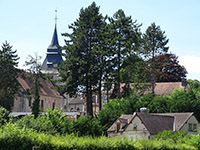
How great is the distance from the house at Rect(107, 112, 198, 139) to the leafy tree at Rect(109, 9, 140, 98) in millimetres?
12452

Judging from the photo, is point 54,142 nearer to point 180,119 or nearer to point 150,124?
point 150,124

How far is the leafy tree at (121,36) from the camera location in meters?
56.5

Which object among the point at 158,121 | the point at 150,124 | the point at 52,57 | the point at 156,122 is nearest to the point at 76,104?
the point at 52,57

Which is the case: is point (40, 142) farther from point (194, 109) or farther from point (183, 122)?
point (194, 109)

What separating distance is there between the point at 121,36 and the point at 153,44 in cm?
925

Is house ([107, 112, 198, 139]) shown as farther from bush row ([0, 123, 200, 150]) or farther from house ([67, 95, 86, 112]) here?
house ([67, 95, 86, 112])

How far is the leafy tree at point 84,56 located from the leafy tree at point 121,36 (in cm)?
234

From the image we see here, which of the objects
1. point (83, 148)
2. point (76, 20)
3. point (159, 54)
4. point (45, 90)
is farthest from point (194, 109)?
point (45, 90)

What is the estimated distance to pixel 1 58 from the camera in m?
61.7

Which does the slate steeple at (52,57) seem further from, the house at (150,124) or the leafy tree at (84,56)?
the house at (150,124)

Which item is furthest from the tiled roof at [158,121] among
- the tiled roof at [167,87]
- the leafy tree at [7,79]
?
the tiled roof at [167,87]

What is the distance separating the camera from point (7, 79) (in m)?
60.2

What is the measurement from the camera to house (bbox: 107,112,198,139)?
4206cm

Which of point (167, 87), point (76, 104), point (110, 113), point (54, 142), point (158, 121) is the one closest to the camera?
point (54, 142)
